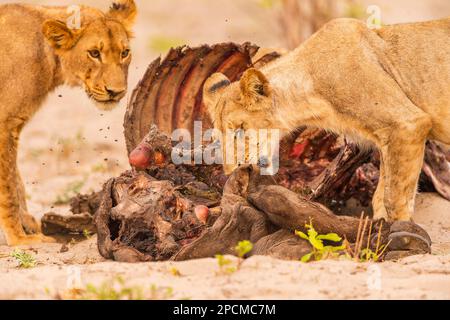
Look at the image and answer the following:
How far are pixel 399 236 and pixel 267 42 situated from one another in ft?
30.4

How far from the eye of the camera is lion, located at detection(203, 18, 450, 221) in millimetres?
5703

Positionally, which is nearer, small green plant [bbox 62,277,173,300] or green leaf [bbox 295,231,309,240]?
small green plant [bbox 62,277,173,300]

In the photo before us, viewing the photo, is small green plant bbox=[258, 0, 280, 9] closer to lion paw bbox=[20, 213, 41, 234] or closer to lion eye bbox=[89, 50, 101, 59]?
lion eye bbox=[89, 50, 101, 59]

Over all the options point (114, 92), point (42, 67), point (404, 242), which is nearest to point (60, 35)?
point (42, 67)

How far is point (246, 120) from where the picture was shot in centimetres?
593

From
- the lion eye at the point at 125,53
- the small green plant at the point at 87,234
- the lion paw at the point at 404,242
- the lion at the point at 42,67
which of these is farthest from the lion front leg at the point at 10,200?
the lion paw at the point at 404,242

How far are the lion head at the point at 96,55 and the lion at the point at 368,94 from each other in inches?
29.4

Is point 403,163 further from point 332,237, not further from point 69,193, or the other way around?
point 69,193

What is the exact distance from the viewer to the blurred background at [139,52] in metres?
9.03

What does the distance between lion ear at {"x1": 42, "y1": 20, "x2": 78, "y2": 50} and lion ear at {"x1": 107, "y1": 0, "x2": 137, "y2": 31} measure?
490mm

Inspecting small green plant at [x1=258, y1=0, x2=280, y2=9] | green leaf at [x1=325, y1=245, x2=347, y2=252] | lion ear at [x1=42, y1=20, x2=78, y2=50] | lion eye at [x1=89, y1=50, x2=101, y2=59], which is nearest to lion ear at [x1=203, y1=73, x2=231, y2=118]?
lion eye at [x1=89, y1=50, x2=101, y2=59]

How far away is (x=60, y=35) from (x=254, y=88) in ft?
5.23

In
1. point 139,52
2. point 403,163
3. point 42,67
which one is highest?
point 139,52
